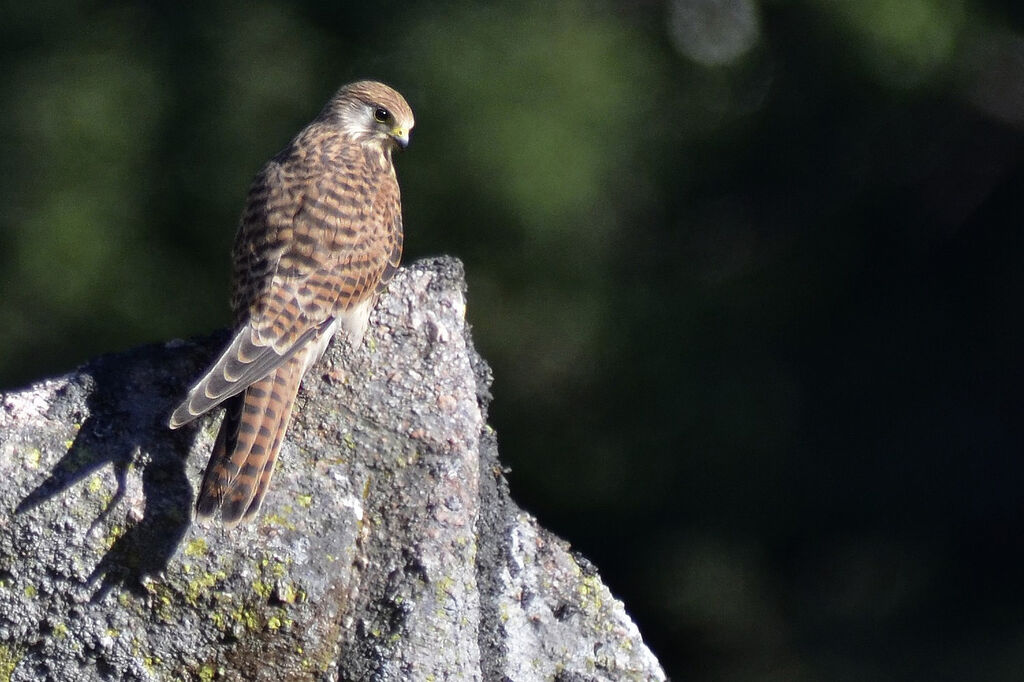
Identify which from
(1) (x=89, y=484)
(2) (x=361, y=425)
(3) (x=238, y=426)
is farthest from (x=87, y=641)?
(2) (x=361, y=425)

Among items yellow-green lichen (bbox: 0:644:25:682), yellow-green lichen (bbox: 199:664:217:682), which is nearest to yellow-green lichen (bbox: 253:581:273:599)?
yellow-green lichen (bbox: 199:664:217:682)

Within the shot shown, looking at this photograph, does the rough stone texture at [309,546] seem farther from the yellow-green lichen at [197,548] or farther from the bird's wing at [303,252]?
the bird's wing at [303,252]

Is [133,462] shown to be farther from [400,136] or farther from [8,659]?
[400,136]

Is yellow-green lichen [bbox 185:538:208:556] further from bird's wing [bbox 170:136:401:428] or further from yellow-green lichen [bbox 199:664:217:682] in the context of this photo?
bird's wing [bbox 170:136:401:428]

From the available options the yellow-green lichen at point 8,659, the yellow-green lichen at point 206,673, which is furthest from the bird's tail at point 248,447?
the yellow-green lichen at point 8,659

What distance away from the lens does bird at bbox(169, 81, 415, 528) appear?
2.11 meters

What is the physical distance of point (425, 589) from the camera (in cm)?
210

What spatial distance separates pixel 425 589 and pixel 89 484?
0.54m

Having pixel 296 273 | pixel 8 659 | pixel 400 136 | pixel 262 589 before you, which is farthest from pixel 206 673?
pixel 400 136

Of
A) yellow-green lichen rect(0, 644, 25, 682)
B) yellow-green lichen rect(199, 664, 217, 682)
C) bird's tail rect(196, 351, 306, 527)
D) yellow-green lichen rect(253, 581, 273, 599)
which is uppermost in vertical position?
bird's tail rect(196, 351, 306, 527)

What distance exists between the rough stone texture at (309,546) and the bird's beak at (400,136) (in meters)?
1.28

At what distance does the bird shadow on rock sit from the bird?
0.06 metres

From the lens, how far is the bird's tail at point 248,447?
198 centimetres

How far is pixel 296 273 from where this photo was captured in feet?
9.27
